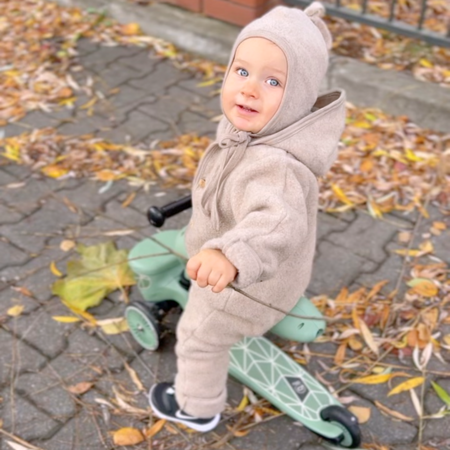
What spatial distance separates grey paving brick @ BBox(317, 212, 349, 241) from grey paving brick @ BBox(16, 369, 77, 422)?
153 centimetres

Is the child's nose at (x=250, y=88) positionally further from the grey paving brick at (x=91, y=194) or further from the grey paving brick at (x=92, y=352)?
the grey paving brick at (x=91, y=194)

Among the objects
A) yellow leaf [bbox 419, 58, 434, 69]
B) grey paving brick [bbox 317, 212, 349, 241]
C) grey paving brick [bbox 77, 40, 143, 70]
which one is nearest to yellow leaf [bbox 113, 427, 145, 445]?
grey paving brick [bbox 317, 212, 349, 241]

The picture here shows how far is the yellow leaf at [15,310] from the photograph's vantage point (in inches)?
118

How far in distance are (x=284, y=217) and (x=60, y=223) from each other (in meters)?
2.12

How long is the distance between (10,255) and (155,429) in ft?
4.22

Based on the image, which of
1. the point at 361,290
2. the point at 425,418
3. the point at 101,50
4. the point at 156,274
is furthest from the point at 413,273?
the point at 101,50

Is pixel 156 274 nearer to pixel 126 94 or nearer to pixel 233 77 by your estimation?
pixel 233 77

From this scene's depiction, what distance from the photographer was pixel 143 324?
9.00 feet

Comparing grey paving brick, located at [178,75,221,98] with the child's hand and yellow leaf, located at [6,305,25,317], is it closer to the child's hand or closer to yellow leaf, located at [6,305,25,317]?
yellow leaf, located at [6,305,25,317]

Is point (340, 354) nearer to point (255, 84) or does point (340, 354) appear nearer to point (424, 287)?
point (424, 287)

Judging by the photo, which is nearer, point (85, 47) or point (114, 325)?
point (114, 325)

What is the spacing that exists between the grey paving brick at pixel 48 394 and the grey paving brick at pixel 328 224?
1527 millimetres

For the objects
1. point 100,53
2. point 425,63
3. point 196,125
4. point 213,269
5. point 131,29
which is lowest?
point 196,125

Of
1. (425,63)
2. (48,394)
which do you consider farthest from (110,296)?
(425,63)
